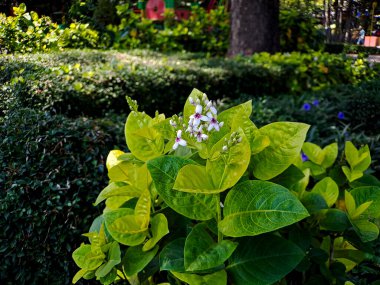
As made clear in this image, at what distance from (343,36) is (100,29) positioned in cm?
140

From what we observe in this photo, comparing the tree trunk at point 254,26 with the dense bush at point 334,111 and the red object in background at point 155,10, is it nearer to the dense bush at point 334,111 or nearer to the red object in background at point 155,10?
the red object in background at point 155,10

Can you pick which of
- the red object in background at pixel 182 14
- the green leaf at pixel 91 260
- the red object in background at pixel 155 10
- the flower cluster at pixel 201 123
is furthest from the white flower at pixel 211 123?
the red object in background at pixel 182 14

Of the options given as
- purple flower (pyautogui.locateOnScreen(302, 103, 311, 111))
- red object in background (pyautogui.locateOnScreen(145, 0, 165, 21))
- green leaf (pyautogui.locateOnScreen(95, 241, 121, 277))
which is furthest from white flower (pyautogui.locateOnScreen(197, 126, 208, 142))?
red object in background (pyautogui.locateOnScreen(145, 0, 165, 21))

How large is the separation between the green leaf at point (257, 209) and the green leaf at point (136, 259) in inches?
8.5

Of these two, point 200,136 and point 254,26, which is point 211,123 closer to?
point 200,136

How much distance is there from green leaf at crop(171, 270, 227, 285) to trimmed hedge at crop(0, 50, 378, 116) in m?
1.47

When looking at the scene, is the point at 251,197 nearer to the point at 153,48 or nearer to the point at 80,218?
the point at 80,218

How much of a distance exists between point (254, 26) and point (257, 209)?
4906mm

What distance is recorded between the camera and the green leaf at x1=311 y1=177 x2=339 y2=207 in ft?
5.00

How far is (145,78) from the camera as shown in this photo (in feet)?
11.6

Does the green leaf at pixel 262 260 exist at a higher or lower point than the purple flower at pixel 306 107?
higher

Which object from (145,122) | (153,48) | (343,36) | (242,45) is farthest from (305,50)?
(145,122)

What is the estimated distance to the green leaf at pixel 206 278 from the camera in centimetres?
114

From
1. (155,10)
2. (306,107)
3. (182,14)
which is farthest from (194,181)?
(182,14)
